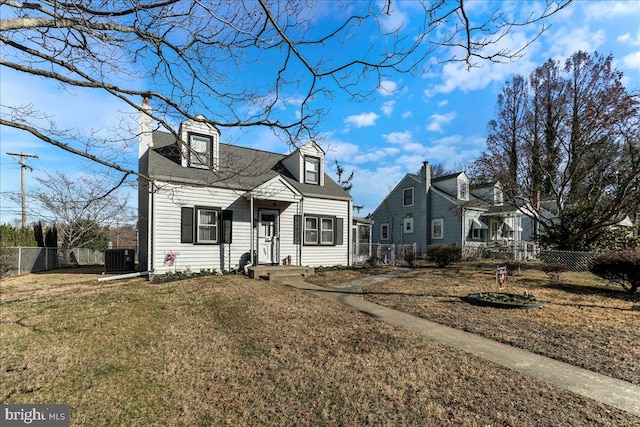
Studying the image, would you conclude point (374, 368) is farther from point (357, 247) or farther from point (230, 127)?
point (357, 247)

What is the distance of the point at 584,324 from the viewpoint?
237 inches

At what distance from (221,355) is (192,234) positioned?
312 inches

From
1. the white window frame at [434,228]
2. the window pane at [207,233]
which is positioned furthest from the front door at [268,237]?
the white window frame at [434,228]

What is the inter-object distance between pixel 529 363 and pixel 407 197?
21.9m

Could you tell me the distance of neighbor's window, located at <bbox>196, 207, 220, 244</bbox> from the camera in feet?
37.9

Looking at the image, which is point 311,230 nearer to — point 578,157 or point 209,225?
point 209,225

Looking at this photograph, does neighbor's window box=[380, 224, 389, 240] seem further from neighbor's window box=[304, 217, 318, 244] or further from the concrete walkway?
the concrete walkway

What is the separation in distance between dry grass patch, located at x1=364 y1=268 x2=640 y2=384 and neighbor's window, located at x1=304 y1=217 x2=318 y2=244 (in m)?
4.49

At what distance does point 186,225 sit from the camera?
11234mm

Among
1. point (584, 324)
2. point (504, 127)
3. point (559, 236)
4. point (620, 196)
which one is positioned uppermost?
point (504, 127)

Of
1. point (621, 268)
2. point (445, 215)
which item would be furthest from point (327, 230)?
point (445, 215)

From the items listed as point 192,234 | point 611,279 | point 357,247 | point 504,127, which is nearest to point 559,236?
point 611,279

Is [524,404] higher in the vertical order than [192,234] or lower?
lower

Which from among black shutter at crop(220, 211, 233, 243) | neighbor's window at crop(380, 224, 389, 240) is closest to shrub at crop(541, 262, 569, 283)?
black shutter at crop(220, 211, 233, 243)
